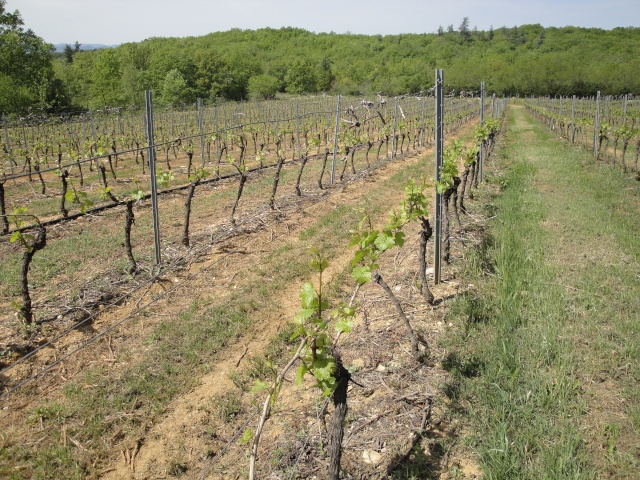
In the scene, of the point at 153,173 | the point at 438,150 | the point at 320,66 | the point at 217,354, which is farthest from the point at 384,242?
Result: the point at 320,66

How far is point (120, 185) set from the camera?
12.7m

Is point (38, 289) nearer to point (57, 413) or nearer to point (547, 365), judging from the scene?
point (57, 413)

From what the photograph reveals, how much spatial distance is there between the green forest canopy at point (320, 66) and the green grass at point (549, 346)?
120 ft

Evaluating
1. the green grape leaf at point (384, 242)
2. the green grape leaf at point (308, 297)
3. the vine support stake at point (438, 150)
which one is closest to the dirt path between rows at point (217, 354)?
the vine support stake at point (438, 150)

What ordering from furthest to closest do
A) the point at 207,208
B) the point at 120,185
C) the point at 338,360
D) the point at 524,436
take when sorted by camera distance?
the point at 120,185 → the point at 207,208 → the point at 524,436 → the point at 338,360

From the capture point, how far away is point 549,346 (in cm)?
416

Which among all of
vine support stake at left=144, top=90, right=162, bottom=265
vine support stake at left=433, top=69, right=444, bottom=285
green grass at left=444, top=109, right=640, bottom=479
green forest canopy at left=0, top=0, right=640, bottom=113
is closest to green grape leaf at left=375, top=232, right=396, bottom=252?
green grass at left=444, top=109, right=640, bottom=479

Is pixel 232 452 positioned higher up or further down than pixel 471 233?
further down

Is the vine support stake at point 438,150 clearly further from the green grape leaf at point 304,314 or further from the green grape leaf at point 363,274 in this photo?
the green grape leaf at point 304,314

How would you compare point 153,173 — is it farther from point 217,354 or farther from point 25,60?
point 25,60

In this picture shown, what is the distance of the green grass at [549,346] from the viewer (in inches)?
121

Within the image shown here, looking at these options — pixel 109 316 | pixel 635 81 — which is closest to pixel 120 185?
pixel 109 316

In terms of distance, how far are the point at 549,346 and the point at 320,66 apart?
9316 cm

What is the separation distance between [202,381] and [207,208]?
5.71 metres
